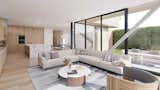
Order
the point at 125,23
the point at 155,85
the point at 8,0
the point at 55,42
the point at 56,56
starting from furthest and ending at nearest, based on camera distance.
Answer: the point at 55,42
the point at 56,56
the point at 125,23
the point at 8,0
the point at 155,85

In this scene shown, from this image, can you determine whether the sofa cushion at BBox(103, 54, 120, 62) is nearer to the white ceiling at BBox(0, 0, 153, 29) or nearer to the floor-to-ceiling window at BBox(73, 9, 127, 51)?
the floor-to-ceiling window at BBox(73, 9, 127, 51)

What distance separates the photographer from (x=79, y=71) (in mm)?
3523

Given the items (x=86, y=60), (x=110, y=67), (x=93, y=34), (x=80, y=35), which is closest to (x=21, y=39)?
(x=80, y=35)

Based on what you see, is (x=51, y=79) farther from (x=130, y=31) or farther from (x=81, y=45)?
(x=81, y=45)

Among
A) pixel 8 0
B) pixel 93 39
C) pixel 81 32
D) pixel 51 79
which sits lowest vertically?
pixel 51 79

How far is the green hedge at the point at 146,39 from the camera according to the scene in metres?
4.39

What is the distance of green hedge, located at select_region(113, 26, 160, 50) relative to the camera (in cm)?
439

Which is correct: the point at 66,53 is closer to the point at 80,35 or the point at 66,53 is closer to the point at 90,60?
the point at 90,60

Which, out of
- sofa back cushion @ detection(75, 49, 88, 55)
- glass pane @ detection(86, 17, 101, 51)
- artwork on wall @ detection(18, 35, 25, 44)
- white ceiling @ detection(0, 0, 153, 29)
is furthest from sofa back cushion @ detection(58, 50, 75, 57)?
artwork on wall @ detection(18, 35, 25, 44)

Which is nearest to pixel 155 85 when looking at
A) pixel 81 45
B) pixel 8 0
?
pixel 8 0

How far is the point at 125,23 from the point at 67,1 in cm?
246

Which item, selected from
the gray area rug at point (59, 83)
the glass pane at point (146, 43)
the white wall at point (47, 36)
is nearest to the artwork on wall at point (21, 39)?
the white wall at point (47, 36)

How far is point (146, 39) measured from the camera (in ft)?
15.2

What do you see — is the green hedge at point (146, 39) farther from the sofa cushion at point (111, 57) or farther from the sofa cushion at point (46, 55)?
Answer: the sofa cushion at point (46, 55)
